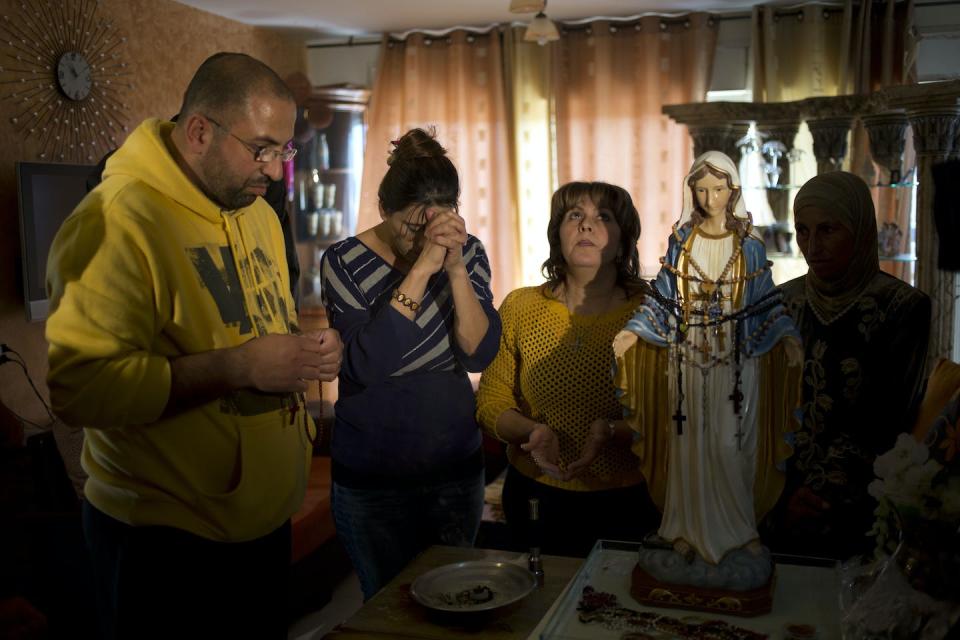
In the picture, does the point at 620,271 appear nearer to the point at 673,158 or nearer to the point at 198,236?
the point at 198,236

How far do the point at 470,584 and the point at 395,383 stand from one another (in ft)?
1.38

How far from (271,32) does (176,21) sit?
96 cm

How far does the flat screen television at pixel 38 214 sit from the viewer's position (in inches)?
149

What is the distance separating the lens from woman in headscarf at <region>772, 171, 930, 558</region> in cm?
192

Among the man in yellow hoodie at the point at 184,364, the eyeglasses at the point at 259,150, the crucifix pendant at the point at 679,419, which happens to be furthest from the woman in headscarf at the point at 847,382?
the eyeglasses at the point at 259,150

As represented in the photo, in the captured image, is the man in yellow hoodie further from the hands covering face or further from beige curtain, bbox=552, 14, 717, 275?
beige curtain, bbox=552, 14, 717, 275

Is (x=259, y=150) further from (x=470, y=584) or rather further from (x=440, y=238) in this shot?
(x=470, y=584)

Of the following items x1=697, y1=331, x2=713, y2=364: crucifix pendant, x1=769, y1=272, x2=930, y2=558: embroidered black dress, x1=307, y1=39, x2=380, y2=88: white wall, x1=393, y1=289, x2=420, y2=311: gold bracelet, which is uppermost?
x1=307, y1=39, x2=380, y2=88: white wall

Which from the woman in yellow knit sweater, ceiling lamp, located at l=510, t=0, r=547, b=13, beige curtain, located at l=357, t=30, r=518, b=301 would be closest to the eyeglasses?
the woman in yellow knit sweater

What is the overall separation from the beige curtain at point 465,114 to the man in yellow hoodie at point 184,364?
4.21m

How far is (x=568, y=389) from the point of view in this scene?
190 cm

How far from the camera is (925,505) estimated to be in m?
1.22

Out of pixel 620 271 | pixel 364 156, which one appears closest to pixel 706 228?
pixel 620 271

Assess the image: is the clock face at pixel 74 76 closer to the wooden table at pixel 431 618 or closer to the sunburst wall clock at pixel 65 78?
the sunburst wall clock at pixel 65 78
